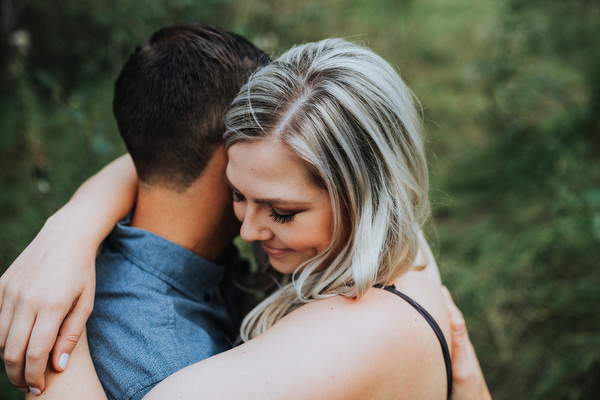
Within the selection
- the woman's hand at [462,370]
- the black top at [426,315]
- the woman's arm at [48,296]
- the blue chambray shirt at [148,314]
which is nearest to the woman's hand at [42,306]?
the woman's arm at [48,296]

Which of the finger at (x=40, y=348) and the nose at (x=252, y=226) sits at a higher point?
the nose at (x=252, y=226)

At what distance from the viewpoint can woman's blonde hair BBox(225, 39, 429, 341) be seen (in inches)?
61.2

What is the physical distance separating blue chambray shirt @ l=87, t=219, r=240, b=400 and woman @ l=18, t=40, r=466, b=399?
121 millimetres

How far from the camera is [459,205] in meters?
4.40

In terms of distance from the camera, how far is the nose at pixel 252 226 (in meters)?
1.70

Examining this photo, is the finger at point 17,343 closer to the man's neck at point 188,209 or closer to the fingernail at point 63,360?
the fingernail at point 63,360

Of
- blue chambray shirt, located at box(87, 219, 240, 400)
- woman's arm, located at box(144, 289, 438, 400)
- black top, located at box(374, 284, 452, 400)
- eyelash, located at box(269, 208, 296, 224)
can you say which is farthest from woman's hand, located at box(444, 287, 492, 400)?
blue chambray shirt, located at box(87, 219, 240, 400)

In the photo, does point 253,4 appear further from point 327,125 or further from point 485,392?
A: point 485,392

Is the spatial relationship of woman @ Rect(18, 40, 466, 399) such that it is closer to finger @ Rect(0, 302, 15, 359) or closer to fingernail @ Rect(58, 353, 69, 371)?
fingernail @ Rect(58, 353, 69, 371)

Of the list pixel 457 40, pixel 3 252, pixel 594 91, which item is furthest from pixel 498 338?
pixel 457 40

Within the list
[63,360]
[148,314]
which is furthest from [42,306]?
[148,314]

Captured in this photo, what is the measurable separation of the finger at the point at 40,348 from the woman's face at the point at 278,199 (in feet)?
2.22

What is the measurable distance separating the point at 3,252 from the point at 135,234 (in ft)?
4.14

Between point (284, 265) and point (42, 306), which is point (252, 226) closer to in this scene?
point (284, 265)
